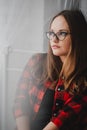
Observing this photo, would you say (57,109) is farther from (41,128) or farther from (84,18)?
(84,18)

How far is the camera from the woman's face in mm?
839

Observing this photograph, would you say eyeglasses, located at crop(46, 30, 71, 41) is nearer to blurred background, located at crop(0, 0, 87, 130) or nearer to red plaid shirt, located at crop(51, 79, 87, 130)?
blurred background, located at crop(0, 0, 87, 130)

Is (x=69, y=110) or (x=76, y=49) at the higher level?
(x=76, y=49)

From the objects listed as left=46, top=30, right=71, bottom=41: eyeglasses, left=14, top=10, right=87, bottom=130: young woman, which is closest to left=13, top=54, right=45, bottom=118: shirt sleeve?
left=14, top=10, right=87, bottom=130: young woman

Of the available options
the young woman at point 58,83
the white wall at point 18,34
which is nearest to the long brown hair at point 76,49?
the young woman at point 58,83

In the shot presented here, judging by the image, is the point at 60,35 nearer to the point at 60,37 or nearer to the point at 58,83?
the point at 60,37

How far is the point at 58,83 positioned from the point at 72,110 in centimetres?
12

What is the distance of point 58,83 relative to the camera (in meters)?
0.89

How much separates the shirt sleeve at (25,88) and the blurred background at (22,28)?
2cm

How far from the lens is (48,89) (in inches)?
35.4

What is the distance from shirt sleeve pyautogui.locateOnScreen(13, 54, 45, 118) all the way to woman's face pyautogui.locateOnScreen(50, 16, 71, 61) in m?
0.10

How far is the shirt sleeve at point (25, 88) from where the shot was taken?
93 centimetres

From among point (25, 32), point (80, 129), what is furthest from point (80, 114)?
point (25, 32)

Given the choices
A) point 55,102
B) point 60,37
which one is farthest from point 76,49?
point 55,102
